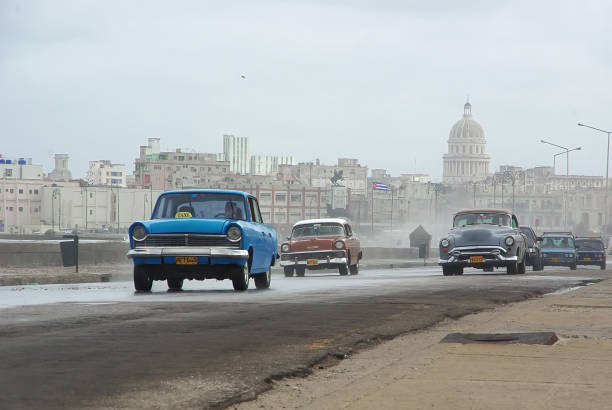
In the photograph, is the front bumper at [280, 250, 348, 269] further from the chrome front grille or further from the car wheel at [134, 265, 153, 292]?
the chrome front grille

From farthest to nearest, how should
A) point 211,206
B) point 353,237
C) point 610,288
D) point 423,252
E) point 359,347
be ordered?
point 423,252 → point 353,237 → point 610,288 → point 211,206 → point 359,347

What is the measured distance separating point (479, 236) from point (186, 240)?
41.1 feet

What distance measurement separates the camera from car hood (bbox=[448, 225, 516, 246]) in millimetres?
29750

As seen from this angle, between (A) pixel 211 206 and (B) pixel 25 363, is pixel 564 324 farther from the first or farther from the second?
(A) pixel 211 206

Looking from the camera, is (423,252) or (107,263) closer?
(107,263)

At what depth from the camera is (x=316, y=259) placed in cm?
3278

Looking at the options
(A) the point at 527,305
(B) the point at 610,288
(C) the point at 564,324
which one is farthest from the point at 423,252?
(C) the point at 564,324

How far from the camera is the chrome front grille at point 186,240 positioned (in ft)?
62.4

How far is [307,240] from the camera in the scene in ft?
108

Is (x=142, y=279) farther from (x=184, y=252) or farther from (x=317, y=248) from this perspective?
(x=317, y=248)

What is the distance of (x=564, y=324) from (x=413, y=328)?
6.26ft

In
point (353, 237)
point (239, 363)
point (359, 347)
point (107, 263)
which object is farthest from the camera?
point (107, 263)

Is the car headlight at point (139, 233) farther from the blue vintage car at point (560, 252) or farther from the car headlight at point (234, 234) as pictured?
the blue vintage car at point (560, 252)

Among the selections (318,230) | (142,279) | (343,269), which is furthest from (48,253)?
(142,279)
